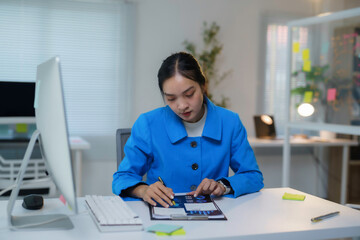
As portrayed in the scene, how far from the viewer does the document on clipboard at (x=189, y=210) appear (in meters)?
1.15

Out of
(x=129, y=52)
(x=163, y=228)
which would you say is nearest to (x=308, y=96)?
(x=129, y=52)

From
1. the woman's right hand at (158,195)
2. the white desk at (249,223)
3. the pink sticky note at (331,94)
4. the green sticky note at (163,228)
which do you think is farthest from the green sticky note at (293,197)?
the pink sticky note at (331,94)

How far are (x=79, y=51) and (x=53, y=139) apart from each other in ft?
9.93

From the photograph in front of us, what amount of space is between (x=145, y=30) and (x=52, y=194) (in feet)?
6.74

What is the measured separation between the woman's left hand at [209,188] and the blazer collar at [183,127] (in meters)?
0.25

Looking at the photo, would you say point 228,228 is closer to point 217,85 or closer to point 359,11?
point 359,11

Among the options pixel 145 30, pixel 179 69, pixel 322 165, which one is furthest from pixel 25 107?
pixel 322 165

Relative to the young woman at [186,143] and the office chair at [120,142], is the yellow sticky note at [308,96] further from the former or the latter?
the office chair at [120,142]

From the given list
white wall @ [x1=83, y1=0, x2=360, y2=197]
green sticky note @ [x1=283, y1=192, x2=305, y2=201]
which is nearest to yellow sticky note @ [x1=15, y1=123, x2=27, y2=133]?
white wall @ [x1=83, y1=0, x2=360, y2=197]

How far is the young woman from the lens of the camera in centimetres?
153

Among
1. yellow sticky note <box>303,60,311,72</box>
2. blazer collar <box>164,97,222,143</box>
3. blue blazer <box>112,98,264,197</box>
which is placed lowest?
blue blazer <box>112,98,264,197</box>

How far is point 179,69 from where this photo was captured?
1.56 metres

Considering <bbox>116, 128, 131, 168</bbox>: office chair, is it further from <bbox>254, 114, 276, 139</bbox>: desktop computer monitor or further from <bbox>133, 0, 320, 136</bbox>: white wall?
<bbox>254, 114, 276, 139</bbox>: desktop computer monitor

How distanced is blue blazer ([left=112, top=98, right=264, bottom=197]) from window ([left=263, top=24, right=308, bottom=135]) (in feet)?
9.73
